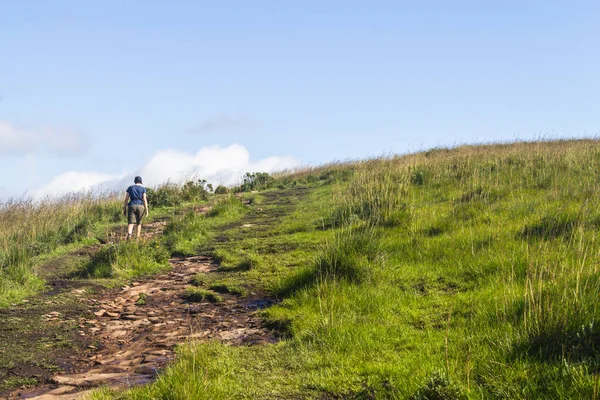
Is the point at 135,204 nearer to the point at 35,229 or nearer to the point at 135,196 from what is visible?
the point at 135,196

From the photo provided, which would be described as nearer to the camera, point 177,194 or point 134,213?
point 134,213

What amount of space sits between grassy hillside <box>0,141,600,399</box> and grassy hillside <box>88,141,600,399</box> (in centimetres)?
2

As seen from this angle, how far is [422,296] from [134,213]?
411 inches

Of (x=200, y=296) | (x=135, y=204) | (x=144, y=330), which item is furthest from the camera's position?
(x=135, y=204)

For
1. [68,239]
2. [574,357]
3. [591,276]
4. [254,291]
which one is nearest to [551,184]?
[591,276]

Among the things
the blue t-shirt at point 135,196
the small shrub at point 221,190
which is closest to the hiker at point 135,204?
the blue t-shirt at point 135,196

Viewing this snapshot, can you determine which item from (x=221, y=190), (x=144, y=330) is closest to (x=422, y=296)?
(x=144, y=330)

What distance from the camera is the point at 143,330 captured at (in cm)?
664

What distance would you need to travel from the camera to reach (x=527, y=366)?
13.1ft

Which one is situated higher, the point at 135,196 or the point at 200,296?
the point at 135,196

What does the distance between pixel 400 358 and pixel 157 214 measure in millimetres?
16562

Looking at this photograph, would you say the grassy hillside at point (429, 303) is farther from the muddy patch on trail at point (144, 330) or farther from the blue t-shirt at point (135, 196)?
the blue t-shirt at point (135, 196)

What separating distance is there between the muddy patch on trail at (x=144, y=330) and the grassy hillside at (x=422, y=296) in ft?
1.37

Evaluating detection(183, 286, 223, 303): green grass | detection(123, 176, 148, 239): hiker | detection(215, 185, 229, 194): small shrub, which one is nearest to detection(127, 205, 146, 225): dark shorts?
detection(123, 176, 148, 239): hiker
